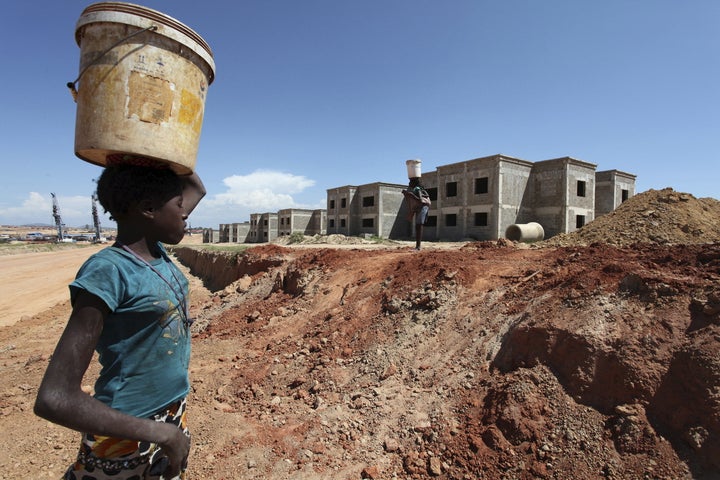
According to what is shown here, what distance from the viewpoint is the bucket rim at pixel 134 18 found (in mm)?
1500

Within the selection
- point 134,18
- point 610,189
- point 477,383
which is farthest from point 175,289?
point 610,189

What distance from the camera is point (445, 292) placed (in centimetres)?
500

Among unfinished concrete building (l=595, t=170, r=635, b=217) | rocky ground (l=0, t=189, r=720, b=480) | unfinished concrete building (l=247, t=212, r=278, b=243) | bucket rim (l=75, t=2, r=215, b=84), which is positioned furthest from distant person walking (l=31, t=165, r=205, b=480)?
unfinished concrete building (l=247, t=212, r=278, b=243)

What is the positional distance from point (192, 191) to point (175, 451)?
1.17m

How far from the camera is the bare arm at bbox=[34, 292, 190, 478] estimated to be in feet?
3.64

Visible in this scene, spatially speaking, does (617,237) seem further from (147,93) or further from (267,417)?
(147,93)

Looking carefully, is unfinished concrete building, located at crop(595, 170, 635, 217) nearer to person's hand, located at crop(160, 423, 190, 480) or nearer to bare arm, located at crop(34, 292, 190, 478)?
person's hand, located at crop(160, 423, 190, 480)

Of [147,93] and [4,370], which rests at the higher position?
[147,93]

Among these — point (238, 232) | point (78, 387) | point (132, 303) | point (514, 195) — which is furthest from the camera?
point (238, 232)

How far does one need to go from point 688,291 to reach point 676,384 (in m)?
0.92

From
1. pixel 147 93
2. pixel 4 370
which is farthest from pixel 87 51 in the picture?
pixel 4 370

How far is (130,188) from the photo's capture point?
1444 millimetres

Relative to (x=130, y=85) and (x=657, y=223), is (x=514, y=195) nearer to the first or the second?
(x=657, y=223)

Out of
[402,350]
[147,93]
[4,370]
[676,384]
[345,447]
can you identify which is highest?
[147,93]
